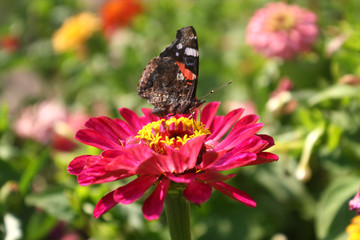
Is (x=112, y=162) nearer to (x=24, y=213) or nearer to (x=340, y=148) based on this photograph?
(x=24, y=213)

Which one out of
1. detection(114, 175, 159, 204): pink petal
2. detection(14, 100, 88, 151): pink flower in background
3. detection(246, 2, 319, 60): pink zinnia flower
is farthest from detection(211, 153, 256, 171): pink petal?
detection(14, 100, 88, 151): pink flower in background

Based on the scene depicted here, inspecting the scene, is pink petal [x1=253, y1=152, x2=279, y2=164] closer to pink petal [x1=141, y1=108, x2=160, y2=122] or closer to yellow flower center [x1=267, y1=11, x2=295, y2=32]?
pink petal [x1=141, y1=108, x2=160, y2=122]

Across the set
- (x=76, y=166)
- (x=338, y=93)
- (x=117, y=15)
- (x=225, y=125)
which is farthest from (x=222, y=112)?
(x=117, y=15)

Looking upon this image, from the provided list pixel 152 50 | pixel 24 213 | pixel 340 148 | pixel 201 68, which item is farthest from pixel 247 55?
pixel 24 213

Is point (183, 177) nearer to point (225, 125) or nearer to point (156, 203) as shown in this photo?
point (156, 203)

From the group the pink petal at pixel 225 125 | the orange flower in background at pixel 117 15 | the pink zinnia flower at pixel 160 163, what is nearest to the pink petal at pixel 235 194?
the pink zinnia flower at pixel 160 163

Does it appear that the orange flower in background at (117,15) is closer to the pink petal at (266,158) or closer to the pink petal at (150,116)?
the pink petal at (150,116)
